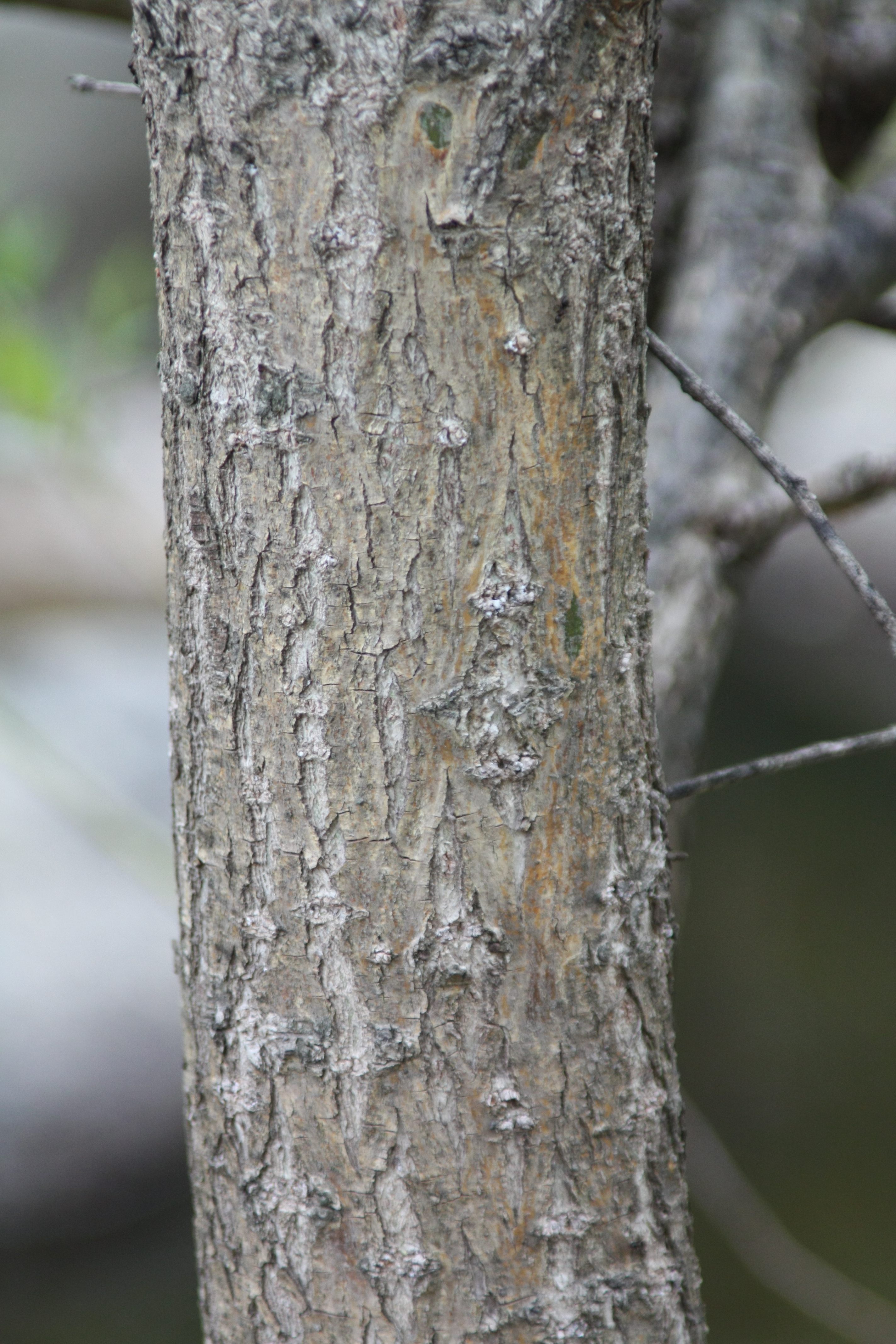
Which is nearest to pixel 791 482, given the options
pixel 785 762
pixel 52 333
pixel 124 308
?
pixel 785 762

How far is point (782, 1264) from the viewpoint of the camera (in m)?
2.26

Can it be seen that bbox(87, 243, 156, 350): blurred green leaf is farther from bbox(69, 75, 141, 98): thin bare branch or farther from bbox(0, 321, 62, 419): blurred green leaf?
bbox(69, 75, 141, 98): thin bare branch

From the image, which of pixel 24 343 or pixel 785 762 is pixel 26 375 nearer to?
pixel 24 343

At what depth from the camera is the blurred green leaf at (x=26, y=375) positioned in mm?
2434

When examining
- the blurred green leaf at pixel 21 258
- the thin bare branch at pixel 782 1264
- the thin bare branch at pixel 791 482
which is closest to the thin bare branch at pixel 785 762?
the thin bare branch at pixel 791 482

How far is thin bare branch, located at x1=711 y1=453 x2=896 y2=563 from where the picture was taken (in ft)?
3.86

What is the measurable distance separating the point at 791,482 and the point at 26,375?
7.43 feet

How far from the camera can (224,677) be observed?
58 cm

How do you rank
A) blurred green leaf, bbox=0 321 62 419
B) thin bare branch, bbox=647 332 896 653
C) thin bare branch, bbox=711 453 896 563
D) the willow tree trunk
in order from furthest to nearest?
blurred green leaf, bbox=0 321 62 419 → thin bare branch, bbox=711 453 896 563 → thin bare branch, bbox=647 332 896 653 → the willow tree trunk

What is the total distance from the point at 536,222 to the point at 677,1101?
1.74ft

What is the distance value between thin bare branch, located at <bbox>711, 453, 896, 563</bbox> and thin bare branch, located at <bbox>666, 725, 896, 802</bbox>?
55cm

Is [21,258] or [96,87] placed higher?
[21,258]

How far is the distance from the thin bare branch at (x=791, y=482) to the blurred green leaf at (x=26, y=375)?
7.24 ft

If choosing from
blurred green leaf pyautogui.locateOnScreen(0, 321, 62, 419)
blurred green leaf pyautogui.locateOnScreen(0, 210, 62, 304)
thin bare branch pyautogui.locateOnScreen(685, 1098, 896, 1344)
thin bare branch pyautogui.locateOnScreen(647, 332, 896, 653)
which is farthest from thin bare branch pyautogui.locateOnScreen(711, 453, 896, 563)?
blurred green leaf pyautogui.locateOnScreen(0, 321, 62, 419)
